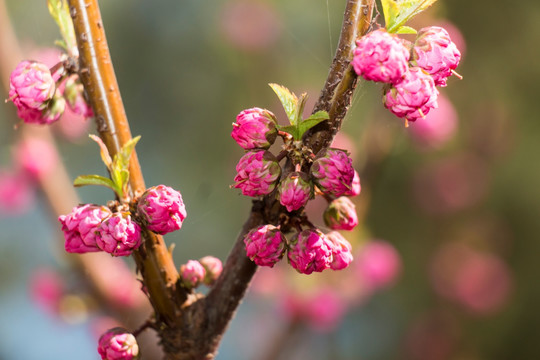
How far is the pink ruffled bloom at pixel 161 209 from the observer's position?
0.74 metres

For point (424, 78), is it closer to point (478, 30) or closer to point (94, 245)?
point (94, 245)

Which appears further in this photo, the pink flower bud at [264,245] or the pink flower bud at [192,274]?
the pink flower bud at [192,274]

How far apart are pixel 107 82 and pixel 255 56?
3.09 meters

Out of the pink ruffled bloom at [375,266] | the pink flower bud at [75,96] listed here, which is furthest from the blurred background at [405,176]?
the pink flower bud at [75,96]

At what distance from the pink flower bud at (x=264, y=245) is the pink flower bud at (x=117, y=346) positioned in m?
0.22

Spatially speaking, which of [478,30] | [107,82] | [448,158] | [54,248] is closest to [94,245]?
[107,82]

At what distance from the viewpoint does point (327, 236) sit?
82cm

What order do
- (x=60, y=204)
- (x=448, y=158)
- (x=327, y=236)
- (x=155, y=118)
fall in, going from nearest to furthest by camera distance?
(x=327, y=236), (x=60, y=204), (x=448, y=158), (x=155, y=118)

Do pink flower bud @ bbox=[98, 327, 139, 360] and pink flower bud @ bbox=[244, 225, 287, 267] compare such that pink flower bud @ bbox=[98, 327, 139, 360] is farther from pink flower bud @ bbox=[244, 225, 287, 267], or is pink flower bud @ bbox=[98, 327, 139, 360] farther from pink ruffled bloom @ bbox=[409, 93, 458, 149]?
pink ruffled bloom @ bbox=[409, 93, 458, 149]

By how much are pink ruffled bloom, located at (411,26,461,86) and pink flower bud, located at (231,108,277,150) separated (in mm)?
192

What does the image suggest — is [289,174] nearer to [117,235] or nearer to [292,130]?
[292,130]

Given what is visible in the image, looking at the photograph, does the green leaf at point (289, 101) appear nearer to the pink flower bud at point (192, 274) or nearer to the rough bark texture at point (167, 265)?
the rough bark texture at point (167, 265)

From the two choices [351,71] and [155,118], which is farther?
[155,118]

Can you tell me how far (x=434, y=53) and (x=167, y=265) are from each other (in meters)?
0.45
